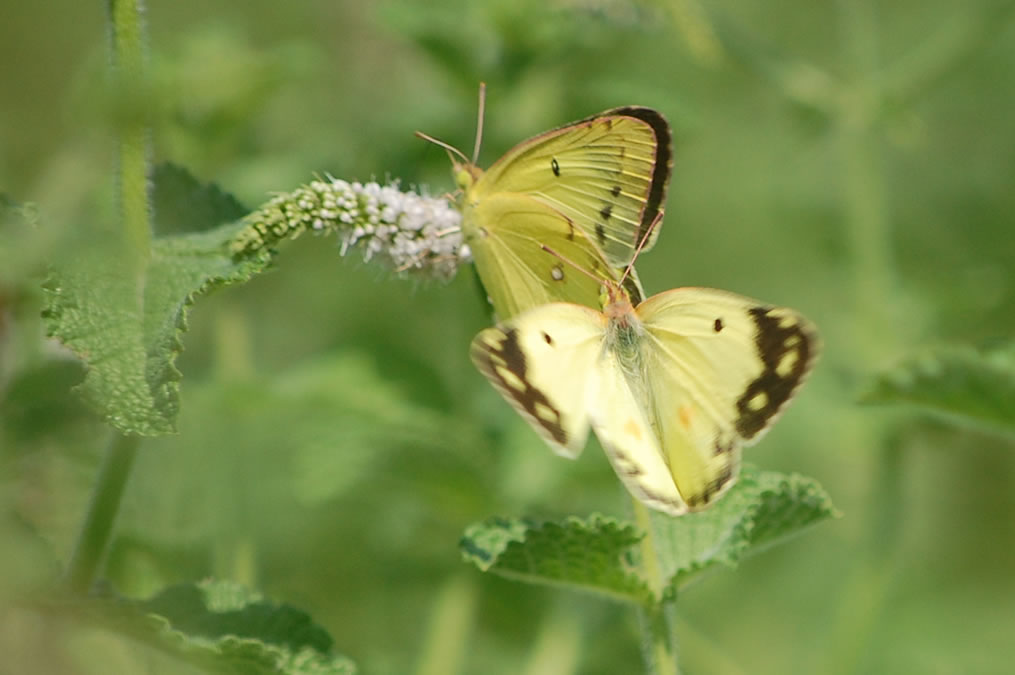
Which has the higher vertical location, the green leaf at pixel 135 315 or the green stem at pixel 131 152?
the green stem at pixel 131 152

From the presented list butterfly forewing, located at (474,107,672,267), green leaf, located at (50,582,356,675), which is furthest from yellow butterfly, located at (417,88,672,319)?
green leaf, located at (50,582,356,675)

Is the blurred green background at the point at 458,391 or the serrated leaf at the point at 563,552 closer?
the serrated leaf at the point at 563,552

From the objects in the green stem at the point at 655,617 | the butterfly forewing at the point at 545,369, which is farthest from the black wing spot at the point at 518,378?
the green stem at the point at 655,617

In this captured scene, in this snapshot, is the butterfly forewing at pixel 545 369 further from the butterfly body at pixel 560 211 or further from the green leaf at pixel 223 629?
the green leaf at pixel 223 629

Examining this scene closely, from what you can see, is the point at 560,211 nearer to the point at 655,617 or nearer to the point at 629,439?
the point at 629,439

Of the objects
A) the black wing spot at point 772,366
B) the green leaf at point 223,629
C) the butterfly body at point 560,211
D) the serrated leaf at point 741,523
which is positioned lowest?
the green leaf at point 223,629

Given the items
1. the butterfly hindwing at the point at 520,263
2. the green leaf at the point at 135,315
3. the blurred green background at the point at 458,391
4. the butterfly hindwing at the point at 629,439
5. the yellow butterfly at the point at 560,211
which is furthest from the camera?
the blurred green background at the point at 458,391
